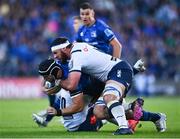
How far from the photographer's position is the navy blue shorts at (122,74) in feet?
40.8

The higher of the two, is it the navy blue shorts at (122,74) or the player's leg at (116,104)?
the navy blue shorts at (122,74)

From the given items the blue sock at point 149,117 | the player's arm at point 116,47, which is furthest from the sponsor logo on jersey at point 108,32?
the blue sock at point 149,117

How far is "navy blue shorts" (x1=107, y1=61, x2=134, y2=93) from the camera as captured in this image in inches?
489

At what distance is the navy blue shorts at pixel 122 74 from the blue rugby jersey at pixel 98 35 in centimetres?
281

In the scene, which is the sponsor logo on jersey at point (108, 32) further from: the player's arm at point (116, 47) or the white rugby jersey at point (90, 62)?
the white rugby jersey at point (90, 62)

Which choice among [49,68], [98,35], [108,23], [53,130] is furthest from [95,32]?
[108,23]

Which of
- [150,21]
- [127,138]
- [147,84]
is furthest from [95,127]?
[150,21]

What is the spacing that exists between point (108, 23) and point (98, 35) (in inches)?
629

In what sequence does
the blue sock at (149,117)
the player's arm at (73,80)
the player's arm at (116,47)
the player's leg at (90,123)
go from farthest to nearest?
the player's arm at (116,47) → the player's leg at (90,123) → the blue sock at (149,117) → the player's arm at (73,80)

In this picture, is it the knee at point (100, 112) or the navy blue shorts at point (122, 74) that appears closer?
the navy blue shorts at point (122, 74)

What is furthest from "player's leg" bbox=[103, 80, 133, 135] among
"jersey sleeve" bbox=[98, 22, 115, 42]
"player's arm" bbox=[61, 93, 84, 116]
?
"jersey sleeve" bbox=[98, 22, 115, 42]

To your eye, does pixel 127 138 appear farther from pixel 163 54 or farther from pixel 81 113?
pixel 163 54

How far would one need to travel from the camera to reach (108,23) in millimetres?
31484

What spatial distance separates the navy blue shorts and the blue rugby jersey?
2.81m
